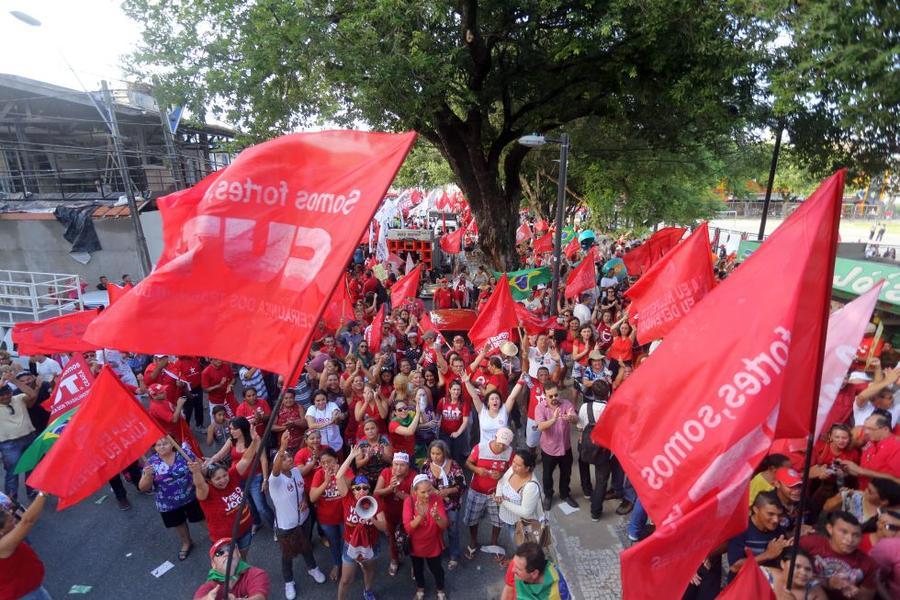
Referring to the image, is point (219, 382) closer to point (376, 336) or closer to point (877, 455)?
point (376, 336)

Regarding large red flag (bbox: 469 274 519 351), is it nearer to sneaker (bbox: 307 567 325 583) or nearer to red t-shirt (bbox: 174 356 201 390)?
sneaker (bbox: 307 567 325 583)

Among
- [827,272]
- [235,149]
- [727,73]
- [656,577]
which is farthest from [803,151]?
[235,149]

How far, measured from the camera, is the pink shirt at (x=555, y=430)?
5.91 meters

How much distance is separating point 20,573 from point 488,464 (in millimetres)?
3979

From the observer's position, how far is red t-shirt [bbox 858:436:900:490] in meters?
4.45

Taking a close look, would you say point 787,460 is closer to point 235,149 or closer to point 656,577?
point 656,577

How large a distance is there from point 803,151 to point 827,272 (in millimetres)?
10372

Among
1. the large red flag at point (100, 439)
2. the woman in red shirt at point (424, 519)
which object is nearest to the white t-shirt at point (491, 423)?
the woman in red shirt at point (424, 519)

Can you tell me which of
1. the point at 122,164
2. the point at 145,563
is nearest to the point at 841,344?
the point at 145,563

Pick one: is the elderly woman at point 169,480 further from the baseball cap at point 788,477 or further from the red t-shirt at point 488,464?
the baseball cap at point 788,477

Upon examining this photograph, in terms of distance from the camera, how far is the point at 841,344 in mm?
3748

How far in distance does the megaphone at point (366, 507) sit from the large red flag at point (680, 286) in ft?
11.8

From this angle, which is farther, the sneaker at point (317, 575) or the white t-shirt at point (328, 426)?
the white t-shirt at point (328, 426)

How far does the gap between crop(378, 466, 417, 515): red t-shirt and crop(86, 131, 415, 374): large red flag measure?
234 centimetres
